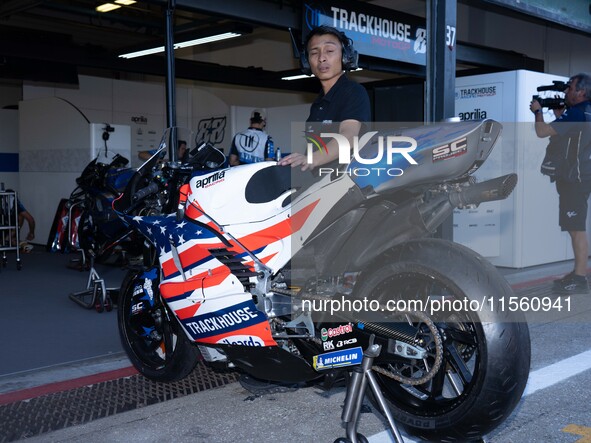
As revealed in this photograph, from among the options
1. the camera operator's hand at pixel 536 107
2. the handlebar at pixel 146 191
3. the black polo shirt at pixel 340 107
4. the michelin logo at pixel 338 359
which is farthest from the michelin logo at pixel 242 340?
the camera operator's hand at pixel 536 107

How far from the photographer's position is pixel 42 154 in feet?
43.2

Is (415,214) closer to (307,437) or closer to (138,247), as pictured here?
(307,437)

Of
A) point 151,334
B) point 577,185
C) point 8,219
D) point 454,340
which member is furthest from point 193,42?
point 454,340

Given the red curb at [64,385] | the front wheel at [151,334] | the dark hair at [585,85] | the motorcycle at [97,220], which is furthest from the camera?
the dark hair at [585,85]

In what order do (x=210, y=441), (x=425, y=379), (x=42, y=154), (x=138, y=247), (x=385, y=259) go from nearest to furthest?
1. (x=425, y=379)
2. (x=385, y=259)
3. (x=210, y=441)
4. (x=138, y=247)
5. (x=42, y=154)

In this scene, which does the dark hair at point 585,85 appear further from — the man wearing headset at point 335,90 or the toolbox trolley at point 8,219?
the toolbox trolley at point 8,219

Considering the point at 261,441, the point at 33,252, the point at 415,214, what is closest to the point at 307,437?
the point at 261,441

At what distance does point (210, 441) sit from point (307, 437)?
1.63 ft

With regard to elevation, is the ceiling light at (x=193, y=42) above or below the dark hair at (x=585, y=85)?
above

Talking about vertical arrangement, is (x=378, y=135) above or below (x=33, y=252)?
above

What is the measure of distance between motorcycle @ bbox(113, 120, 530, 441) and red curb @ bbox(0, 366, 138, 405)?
1261 mm

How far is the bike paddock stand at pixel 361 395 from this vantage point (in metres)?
2.97

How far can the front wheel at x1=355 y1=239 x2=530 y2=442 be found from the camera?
2.83 m

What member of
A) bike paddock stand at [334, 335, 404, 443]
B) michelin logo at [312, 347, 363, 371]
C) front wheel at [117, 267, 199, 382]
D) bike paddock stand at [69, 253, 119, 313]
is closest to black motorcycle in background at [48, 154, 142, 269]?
bike paddock stand at [69, 253, 119, 313]
